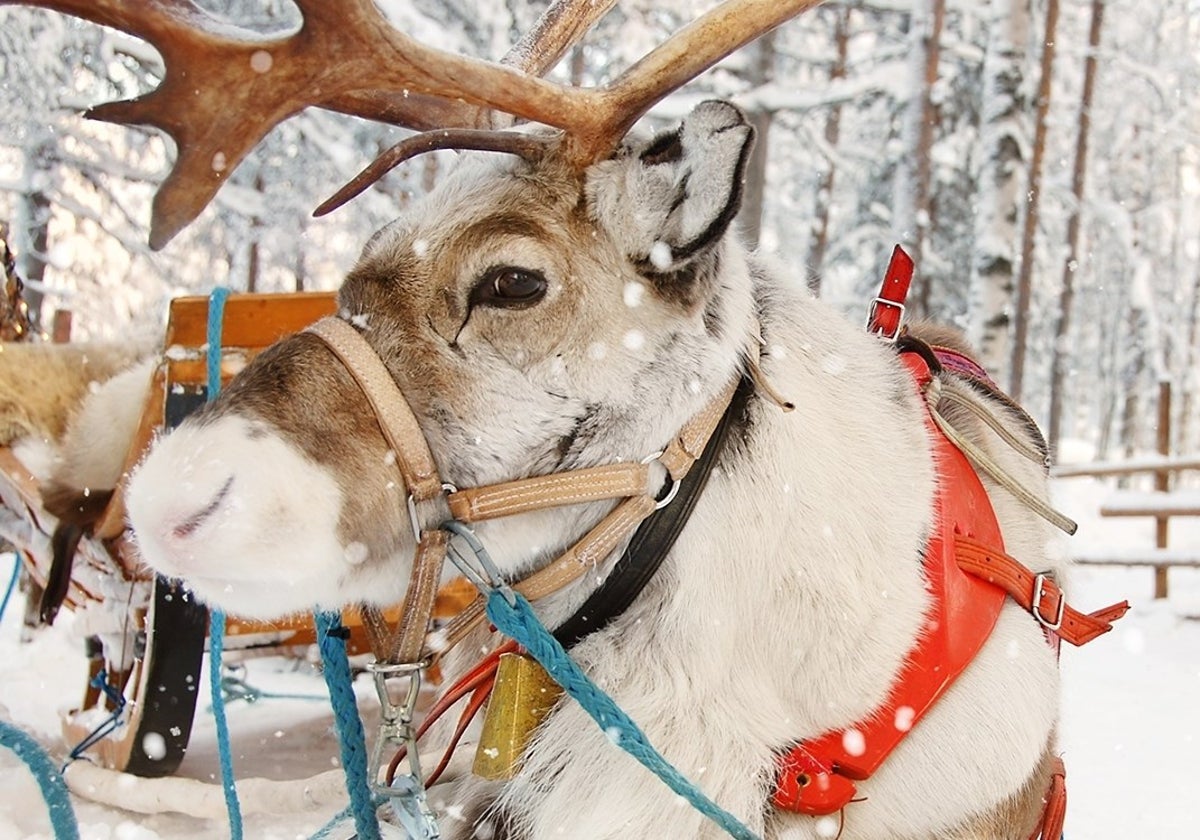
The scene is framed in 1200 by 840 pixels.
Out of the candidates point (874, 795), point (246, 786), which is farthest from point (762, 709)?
point (246, 786)

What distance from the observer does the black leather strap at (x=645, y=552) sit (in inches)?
68.3

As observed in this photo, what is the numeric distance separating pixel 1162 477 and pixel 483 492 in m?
10.1

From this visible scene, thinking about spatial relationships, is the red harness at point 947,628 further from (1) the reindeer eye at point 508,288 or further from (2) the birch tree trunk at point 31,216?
(2) the birch tree trunk at point 31,216

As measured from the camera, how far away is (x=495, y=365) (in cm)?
169

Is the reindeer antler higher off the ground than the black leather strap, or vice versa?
the reindeer antler

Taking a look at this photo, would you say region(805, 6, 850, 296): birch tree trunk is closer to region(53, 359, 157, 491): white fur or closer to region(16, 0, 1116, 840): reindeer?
region(53, 359, 157, 491): white fur

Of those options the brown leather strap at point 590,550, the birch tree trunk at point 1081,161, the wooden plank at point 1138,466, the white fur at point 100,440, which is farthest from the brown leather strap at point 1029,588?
the birch tree trunk at point 1081,161

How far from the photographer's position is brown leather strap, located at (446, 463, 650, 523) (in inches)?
65.5

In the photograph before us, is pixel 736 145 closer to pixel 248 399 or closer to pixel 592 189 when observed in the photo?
pixel 592 189

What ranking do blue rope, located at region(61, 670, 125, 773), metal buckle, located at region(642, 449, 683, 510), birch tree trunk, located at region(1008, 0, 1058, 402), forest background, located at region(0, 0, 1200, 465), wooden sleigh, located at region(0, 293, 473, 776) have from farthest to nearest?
birch tree trunk, located at region(1008, 0, 1058, 402), forest background, located at region(0, 0, 1200, 465), blue rope, located at region(61, 670, 125, 773), wooden sleigh, located at region(0, 293, 473, 776), metal buckle, located at region(642, 449, 683, 510)

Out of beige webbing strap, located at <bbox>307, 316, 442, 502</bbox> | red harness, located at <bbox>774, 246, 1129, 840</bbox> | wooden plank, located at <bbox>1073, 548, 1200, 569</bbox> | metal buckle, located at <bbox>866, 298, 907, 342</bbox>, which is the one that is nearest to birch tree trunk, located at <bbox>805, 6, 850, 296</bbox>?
wooden plank, located at <bbox>1073, 548, 1200, 569</bbox>

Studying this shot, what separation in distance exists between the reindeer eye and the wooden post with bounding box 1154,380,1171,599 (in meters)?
9.14

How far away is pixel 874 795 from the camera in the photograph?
1819 mm

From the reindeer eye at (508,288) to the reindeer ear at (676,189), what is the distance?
0.17 metres
